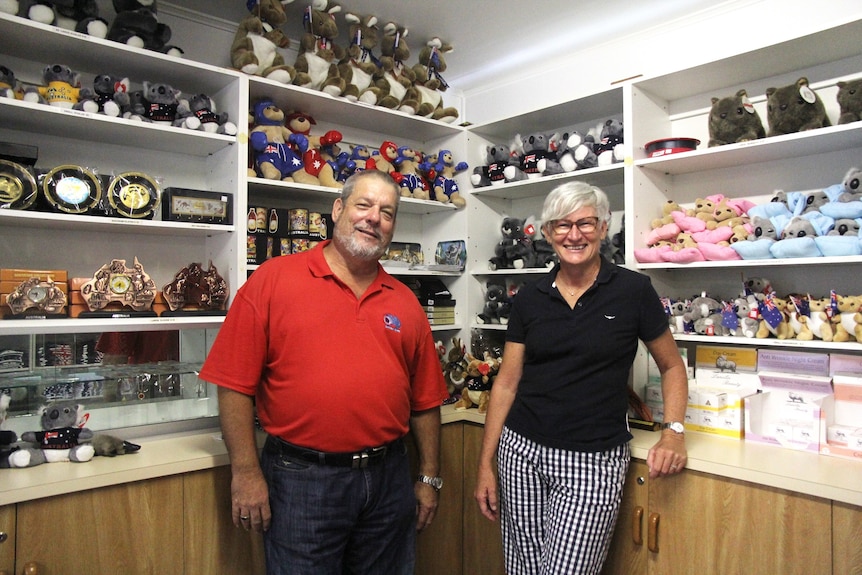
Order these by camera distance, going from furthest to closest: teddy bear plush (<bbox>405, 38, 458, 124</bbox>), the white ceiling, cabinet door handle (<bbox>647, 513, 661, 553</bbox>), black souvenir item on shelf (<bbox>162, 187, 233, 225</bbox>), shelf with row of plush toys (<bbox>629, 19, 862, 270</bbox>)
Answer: teddy bear plush (<bbox>405, 38, 458, 124</bbox>) < the white ceiling < black souvenir item on shelf (<bbox>162, 187, 233, 225</bbox>) < shelf with row of plush toys (<bbox>629, 19, 862, 270</bbox>) < cabinet door handle (<bbox>647, 513, 661, 553</bbox>)

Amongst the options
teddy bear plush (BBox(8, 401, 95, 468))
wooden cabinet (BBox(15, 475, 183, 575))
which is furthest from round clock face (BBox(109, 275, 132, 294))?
wooden cabinet (BBox(15, 475, 183, 575))

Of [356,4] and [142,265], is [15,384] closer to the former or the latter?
[142,265]

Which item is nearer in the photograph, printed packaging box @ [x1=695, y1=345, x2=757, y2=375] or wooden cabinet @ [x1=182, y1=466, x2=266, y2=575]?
wooden cabinet @ [x1=182, y1=466, x2=266, y2=575]

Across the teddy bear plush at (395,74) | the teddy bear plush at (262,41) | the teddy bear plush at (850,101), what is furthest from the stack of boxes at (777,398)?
the teddy bear plush at (262,41)

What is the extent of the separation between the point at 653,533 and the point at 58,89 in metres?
2.37

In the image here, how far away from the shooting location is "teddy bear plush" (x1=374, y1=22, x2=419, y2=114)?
2666 mm

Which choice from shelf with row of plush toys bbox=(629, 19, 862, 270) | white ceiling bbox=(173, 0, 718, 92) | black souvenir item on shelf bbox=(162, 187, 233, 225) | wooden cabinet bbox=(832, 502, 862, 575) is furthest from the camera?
white ceiling bbox=(173, 0, 718, 92)

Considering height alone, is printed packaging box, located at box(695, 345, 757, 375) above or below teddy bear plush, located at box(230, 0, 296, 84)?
below

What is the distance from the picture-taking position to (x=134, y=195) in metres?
2.01

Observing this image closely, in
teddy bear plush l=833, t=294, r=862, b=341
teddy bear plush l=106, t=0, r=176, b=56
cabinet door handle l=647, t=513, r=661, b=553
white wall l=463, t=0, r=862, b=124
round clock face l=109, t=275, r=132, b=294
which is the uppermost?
white wall l=463, t=0, r=862, b=124

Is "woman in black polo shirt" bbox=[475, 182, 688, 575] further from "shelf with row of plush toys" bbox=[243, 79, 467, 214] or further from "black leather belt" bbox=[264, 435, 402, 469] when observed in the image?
"shelf with row of plush toys" bbox=[243, 79, 467, 214]

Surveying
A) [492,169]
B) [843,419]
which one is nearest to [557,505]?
[843,419]

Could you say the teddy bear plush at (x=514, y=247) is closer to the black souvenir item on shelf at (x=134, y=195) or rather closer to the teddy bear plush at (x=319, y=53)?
the teddy bear plush at (x=319, y=53)

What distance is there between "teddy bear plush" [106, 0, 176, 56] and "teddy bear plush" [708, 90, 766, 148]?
2018 mm
